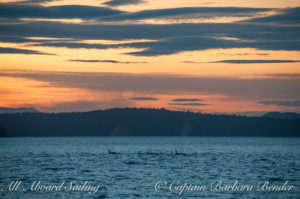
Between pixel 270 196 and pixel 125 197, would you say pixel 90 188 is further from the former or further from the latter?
pixel 270 196

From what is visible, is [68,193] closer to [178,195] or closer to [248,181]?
[178,195]

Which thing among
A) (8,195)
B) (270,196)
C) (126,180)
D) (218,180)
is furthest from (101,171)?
(270,196)

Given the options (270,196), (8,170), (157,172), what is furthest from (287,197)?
(8,170)

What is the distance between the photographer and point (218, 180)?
68000mm

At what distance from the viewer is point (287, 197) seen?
2130 inches

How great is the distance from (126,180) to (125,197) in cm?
1405

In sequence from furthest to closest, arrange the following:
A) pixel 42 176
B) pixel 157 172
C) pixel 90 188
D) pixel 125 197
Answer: pixel 157 172 → pixel 42 176 → pixel 90 188 → pixel 125 197

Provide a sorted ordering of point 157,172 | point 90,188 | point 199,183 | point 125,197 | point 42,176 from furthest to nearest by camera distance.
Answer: point 157,172, point 42,176, point 199,183, point 90,188, point 125,197

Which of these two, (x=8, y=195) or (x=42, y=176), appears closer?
(x=8, y=195)

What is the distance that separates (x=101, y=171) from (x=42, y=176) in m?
10.2

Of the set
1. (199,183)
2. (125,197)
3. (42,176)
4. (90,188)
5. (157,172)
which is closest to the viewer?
(125,197)

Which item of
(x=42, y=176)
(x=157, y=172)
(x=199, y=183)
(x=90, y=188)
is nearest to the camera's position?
(x=90, y=188)

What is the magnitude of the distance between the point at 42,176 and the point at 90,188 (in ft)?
54.2

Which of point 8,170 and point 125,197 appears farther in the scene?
point 8,170
